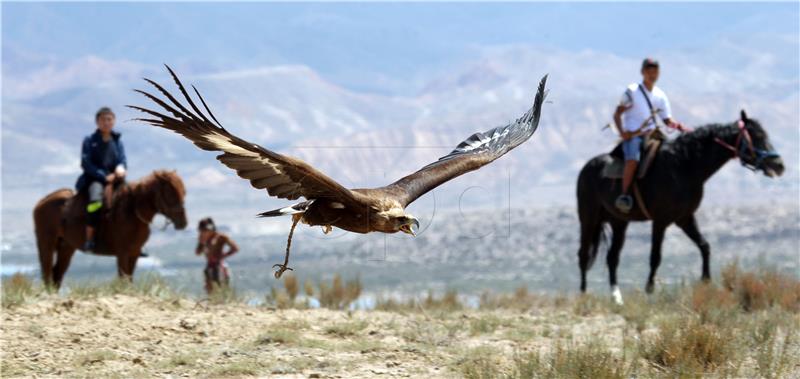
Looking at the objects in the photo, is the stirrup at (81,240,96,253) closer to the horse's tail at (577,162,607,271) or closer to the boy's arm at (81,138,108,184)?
the boy's arm at (81,138,108,184)

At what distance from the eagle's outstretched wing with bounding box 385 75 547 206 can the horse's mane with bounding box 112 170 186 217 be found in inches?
212

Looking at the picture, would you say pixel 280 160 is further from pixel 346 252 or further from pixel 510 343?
pixel 346 252

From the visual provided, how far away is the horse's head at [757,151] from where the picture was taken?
611 inches

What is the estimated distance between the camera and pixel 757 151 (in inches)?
613

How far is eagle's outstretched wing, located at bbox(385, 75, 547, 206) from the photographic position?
9.46 m

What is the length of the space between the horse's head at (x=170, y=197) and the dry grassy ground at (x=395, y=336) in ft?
6.12

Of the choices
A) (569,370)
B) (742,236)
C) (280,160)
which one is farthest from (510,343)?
(742,236)

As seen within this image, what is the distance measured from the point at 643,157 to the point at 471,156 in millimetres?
6048

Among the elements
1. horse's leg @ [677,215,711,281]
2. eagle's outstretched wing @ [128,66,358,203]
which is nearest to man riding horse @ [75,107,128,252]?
horse's leg @ [677,215,711,281]

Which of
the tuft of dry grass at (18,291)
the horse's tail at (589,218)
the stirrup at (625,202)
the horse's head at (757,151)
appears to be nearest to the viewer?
the tuft of dry grass at (18,291)

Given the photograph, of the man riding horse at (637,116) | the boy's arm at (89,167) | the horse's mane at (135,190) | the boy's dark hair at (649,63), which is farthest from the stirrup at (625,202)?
the boy's arm at (89,167)

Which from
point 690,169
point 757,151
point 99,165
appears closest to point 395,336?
point 99,165

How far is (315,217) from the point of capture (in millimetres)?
8773

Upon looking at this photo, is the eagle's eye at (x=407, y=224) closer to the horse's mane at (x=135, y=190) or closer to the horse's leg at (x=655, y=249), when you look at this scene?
the horse's mane at (x=135, y=190)
